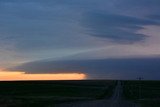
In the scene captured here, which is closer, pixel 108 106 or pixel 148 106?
pixel 108 106

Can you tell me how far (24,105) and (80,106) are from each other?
21.9ft

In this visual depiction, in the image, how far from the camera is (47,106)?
51250 mm

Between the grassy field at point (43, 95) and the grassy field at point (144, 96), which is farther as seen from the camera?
the grassy field at point (144, 96)

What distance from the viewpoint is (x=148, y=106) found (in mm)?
52688

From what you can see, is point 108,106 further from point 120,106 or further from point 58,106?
point 58,106

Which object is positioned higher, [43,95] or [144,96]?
[43,95]

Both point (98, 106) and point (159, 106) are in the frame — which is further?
point (159, 106)

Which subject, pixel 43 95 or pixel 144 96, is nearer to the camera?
pixel 144 96

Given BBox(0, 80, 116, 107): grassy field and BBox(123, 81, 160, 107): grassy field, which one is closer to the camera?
BBox(0, 80, 116, 107): grassy field

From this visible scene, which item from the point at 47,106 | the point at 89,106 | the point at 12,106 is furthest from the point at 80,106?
the point at 12,106

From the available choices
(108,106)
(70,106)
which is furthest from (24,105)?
(108,106)

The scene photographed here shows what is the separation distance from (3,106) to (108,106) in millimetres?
10826

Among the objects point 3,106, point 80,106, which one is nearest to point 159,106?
point 80,106

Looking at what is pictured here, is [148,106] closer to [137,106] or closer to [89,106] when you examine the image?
[137,106]
